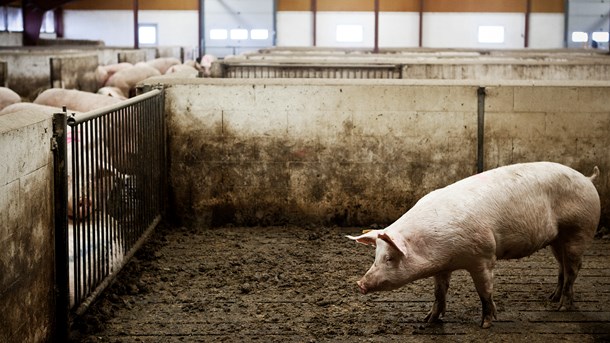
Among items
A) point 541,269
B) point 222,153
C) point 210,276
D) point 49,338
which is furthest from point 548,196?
point 222,153

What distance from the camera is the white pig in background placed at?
4855 mm

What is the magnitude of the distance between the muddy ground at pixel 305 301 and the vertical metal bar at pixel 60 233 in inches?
10.3

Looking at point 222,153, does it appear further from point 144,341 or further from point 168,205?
point 144,341

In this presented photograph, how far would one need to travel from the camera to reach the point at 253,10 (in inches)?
1328

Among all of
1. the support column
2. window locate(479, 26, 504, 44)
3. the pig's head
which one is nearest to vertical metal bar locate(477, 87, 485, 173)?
the pig's head

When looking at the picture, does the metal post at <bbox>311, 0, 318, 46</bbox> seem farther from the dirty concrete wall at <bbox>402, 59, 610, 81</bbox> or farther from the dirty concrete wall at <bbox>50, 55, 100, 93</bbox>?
the dirty concrete wall at <bbox>402, 59, 610, 81</bbox>

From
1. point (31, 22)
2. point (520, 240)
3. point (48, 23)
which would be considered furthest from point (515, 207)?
point (48, 23)

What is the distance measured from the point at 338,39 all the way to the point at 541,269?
2753 centimetres

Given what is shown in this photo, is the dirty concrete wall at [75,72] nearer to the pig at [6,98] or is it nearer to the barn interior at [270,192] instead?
the barn interior at [270,192]

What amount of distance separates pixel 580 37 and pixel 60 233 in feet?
102

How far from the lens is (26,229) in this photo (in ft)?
14.0

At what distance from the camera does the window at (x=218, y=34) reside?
33812 mm

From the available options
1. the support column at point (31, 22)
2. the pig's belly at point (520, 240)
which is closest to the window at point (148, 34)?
the support column at point (31, 22)

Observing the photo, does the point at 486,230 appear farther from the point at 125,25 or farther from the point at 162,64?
the point at 125,25
